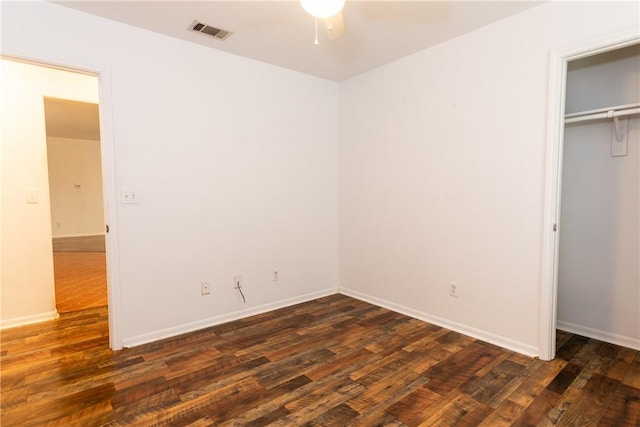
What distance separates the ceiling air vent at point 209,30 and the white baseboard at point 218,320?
2419 mm

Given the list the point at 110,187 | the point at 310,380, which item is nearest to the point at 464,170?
the point at 310,380

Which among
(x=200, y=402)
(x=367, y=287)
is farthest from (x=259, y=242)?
(x=200, y=402)

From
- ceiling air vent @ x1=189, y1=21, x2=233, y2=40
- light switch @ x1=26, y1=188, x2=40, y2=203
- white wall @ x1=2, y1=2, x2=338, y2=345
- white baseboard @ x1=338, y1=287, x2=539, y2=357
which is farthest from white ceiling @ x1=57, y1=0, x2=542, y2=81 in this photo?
white baseboard @ x1=338, y1=287, x2=539, y2=357

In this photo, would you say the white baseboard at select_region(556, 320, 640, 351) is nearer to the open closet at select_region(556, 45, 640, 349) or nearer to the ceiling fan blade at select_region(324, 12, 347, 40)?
the open closet at select_region(556, 45, 640, 349)

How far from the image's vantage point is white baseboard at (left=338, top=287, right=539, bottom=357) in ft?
8.41

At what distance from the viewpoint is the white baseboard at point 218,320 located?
2.77 metres

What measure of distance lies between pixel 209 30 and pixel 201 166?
1.08 m

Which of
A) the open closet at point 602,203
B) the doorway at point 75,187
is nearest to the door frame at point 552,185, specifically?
the open closet at point 602,203

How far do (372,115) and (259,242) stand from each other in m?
1.75

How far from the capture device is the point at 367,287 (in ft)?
12.4

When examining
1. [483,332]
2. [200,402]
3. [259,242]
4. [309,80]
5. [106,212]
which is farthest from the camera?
[309,80]

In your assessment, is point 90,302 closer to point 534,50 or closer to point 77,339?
point 77,339

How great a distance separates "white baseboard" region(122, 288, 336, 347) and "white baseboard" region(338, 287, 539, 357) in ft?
1.66

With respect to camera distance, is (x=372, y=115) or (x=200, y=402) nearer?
(x=200, y=402)
